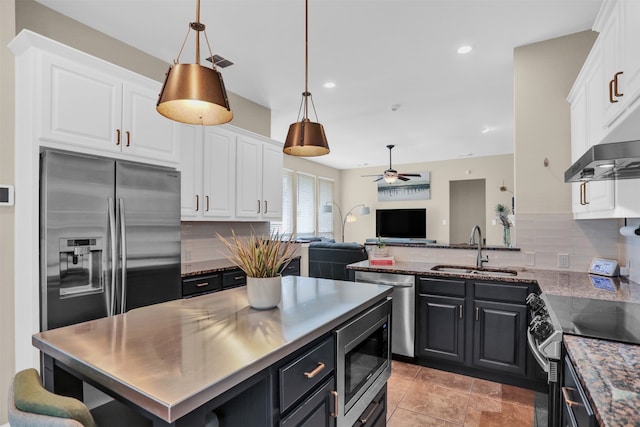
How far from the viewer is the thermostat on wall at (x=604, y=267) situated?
2.59m

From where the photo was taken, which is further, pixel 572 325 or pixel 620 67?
pixel 620 67

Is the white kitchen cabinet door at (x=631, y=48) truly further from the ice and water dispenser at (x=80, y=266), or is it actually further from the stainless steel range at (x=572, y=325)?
the ice and water dispenser at (x=80, y=266)

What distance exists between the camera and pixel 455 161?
8.60 m

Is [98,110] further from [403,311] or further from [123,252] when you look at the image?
[403,311]

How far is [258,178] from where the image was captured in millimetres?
4074

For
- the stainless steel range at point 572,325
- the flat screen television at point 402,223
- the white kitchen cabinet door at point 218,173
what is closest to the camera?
the stainless steel range at point 572,325

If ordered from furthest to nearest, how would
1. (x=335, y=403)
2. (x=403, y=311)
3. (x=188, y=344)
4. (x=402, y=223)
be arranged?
(x=402, y=223), (x=403, y=311), (x=335, y=403), (x=188, y=344)

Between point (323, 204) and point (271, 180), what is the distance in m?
4.98

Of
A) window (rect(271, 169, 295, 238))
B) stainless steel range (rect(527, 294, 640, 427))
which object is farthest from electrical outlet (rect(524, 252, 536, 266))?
window (rect(271, 169, 295, 238))

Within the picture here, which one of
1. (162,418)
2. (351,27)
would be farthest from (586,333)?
(351,27)

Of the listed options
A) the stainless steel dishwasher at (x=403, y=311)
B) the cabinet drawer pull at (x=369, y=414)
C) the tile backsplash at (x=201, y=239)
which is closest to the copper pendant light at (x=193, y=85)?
the cabinet drawer pull at (x=369, y=414)

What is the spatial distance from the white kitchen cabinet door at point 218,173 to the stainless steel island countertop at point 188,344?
1916 mm

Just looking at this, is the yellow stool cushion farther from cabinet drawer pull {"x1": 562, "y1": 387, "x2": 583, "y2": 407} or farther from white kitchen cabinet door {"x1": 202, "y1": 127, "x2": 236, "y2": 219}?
white kitchen cabinet door {"x1": 202, "y1": 127, "x2": 236, "y2": 219}

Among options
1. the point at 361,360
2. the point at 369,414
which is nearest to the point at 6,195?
the point at 361,360
